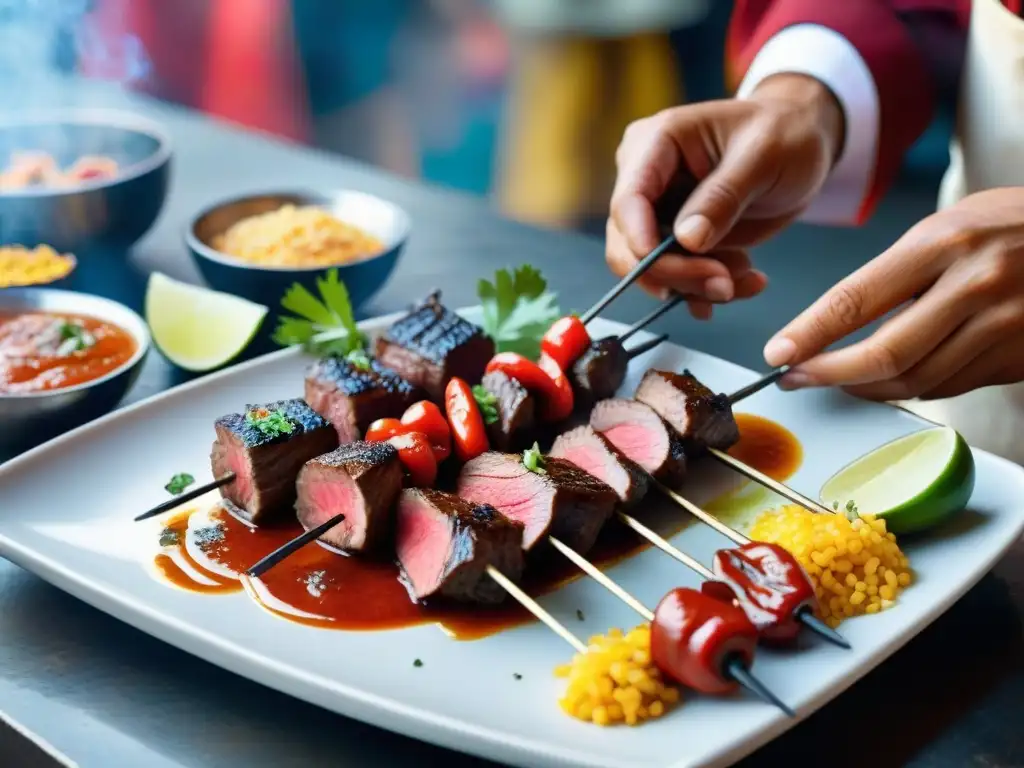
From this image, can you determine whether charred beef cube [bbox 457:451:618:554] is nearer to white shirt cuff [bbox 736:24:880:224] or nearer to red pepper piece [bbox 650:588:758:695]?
red pepper piece [bbox 650:588:758:695]

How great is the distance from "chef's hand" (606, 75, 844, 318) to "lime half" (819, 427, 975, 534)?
2.75ft

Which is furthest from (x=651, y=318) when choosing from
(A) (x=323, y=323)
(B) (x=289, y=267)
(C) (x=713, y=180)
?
(B) (x=289, y=267)

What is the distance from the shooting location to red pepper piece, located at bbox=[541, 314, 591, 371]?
123 inches

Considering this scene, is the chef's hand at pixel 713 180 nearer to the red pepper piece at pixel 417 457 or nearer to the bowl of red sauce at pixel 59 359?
the red pepper piece at pixel 417 457

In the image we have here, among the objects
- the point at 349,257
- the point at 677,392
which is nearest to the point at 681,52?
the point at 349,257

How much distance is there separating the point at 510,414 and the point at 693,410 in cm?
48

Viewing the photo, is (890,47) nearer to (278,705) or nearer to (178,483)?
(178,483)

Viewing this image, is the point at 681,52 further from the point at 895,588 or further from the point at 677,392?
the point at 895,588

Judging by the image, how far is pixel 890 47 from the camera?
3873 mm

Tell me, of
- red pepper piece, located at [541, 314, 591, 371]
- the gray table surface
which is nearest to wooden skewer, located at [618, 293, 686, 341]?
red pepper piece, located at [541, 314, 591, 371]

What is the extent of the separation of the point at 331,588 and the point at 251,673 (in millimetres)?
331

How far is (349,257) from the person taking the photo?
12.2 ft

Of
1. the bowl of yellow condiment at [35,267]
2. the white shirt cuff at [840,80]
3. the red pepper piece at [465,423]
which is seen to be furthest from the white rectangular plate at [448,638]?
the white shirt cuff at [840,80]

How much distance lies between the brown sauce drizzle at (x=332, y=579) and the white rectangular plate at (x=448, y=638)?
0.04 m
